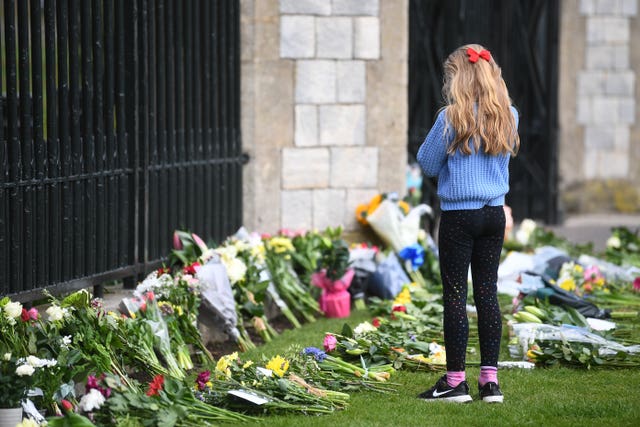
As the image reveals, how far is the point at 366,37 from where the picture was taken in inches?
336

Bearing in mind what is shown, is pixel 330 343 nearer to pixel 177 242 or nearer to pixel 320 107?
pixel 177 242

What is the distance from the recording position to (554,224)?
1318 centimetres

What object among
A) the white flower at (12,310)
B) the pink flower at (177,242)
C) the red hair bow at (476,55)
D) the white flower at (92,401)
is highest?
the red hair bow at (476,55)

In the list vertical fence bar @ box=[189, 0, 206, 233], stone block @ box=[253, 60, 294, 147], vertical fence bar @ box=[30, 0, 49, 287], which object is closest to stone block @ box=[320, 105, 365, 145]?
stone block @ box=[253, 60, 294, 147]

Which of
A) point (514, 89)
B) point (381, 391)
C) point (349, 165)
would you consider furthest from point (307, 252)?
point (514, 89)

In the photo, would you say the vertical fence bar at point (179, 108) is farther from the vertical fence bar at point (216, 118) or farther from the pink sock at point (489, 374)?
the pink sock at point (489, 374)

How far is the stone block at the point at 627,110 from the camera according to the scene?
45.9 ft

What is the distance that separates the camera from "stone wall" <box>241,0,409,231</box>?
8344mm

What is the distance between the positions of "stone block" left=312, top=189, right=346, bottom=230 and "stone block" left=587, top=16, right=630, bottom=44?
6.41 metres

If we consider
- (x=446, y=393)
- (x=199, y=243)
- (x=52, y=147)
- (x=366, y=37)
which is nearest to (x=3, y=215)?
(x=52, y=147)

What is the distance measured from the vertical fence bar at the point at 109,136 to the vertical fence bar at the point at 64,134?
1.57ft

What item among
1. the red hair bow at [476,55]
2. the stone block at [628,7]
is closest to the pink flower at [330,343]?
the red hair bow at [476,55]

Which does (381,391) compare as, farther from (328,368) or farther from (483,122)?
(483,122)

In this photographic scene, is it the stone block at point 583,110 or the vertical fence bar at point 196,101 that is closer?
the vertical fence bar at point 196,101
